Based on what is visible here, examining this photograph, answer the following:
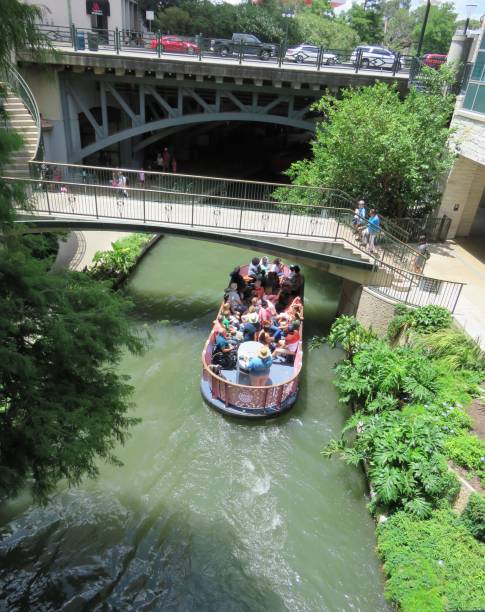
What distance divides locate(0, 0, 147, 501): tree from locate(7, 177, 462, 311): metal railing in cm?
761

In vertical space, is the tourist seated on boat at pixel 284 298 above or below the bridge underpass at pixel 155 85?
below

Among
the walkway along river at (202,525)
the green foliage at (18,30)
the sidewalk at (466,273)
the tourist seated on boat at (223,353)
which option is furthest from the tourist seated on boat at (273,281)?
the green foliage at (18,30)

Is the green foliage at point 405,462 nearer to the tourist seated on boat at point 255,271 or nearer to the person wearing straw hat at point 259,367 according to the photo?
the person wearing straw hat at point 259,367

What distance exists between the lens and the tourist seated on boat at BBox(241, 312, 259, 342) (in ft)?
39.3

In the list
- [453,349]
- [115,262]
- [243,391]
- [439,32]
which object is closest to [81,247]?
[115,262]

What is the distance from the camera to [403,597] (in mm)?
7164

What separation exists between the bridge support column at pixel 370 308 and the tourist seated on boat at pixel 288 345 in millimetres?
2266

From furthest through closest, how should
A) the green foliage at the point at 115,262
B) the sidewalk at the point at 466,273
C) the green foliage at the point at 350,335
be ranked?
1. the green foliage at the point at 115,262
2. the green foliage at the point at 350,335
3. the sidewalk at the point at 466,273

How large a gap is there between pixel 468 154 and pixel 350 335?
7597 mm

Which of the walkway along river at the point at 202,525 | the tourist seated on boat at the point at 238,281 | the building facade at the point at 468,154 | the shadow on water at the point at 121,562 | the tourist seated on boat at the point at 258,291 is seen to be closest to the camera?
the shadow on water at the point at 121,562

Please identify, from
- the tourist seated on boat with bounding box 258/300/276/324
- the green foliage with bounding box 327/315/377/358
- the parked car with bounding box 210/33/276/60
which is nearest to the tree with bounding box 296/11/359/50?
the parked car with bounding box 210/33/276/60

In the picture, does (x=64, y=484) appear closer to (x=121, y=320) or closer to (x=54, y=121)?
(x=121, y=320)

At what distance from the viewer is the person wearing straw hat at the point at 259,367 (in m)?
10.7

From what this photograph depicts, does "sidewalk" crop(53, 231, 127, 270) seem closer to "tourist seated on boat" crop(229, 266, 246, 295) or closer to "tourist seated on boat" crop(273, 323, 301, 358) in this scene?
"tourist seated on boat" crop(229, 266, 246, 295)
